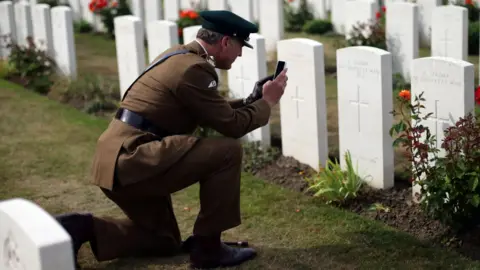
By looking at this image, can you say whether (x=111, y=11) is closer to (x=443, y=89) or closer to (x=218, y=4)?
(x=218, y=4)

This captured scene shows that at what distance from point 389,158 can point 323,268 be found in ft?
4.84

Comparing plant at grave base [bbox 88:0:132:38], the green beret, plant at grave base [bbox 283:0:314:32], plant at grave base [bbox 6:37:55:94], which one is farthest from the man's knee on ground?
plant at grave base [bbox 88:0:132:38]

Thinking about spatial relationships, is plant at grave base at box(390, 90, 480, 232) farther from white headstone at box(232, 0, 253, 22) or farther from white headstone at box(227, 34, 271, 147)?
white headstone at box(232, 0, 253, 22)

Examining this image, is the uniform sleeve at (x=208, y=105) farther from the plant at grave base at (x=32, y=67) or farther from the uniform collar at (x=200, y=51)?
the plant at grave base at (x=32, y=67)

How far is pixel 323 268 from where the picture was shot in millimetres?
4652

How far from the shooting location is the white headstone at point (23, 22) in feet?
36.9

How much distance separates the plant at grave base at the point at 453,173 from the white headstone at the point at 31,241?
2820mm

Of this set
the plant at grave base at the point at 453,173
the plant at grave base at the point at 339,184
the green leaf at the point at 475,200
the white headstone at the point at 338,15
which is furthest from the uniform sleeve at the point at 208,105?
the white headstone at the point at 338,15

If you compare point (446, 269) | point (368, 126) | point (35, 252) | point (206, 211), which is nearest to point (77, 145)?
point (368, 126)

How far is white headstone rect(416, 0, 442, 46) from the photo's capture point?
1191cm

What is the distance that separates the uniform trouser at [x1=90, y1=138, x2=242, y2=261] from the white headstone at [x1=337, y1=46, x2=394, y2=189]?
1689 millimetres

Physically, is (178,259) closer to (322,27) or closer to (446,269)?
(446,269)

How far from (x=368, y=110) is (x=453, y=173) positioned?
1.10m

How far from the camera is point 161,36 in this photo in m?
8.32
